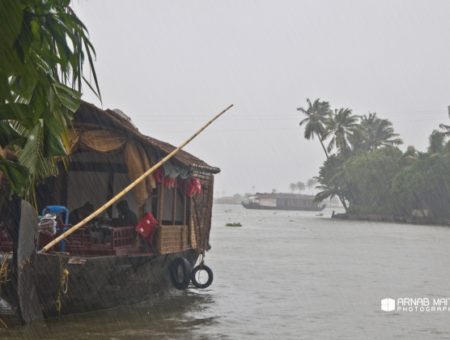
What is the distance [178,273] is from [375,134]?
5763 cm

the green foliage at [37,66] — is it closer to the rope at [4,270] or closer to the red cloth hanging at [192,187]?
the rope at [4,270]

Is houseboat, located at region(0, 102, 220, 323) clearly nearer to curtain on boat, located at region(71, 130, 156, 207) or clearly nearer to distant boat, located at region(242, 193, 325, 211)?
curtain on boat, located at region(71, 130, 156, 207)

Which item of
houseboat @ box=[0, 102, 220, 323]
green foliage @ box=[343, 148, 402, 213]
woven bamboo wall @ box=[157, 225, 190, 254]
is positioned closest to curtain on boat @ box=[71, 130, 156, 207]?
houseboat @ box=[0, 102, 220, 323]

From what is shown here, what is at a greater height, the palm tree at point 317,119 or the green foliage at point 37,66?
the palm tree at point 317,119

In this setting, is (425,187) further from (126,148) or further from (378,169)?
(126,148)

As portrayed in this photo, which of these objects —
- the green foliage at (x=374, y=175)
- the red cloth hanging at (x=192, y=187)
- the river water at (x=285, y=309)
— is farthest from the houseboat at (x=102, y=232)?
the green foliage at (x=374, y=175)

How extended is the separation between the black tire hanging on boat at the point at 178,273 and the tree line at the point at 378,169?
4127cm

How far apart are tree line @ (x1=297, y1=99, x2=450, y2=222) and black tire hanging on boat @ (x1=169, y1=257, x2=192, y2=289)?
41.3 meters

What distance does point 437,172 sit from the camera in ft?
162

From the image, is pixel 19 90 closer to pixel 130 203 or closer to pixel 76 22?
pixel 76 22

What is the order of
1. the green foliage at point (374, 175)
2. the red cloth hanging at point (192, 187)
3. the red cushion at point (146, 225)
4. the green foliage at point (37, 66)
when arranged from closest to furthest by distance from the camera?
the green foliage at point (37, 66) < the red cushion at point (146, 225) < the red cloth hanging at point (192, 187) < the green foliage at point (374, 175)

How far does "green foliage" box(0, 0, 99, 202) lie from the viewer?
2.20 metres

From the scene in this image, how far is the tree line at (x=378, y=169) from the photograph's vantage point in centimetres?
5100

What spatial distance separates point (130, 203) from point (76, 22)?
9.94 meters
